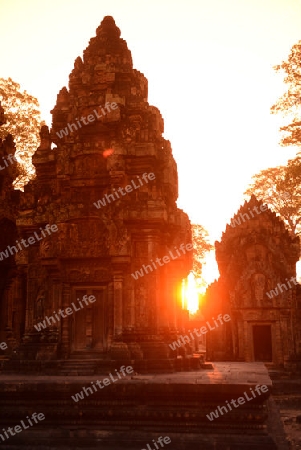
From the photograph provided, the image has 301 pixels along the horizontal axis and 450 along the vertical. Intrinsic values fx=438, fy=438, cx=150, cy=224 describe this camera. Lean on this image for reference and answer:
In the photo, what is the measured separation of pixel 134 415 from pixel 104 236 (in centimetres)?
426

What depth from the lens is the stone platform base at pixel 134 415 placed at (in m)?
5.94

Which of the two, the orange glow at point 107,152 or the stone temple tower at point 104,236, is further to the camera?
the orange glow at point 107,152

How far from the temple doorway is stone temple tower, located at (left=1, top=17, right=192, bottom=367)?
0.9 inches

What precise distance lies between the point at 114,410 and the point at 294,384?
11.2m

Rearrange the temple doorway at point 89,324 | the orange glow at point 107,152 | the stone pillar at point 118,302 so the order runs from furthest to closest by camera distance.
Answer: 1. the orange glow at point 107,152
2. the temple doorway at point 89,324
3. the stone pillar at point 118,302

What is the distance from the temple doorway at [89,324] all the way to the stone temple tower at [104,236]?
0.02m

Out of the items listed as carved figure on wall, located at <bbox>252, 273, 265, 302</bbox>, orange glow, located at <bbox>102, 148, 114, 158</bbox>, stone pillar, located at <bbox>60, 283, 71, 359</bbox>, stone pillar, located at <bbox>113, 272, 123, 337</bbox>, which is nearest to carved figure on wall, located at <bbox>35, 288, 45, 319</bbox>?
stone pillar, located at <bbox>60, 283, 71, 359</bbox>

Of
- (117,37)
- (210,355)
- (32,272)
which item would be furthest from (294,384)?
Answer: (117,37)

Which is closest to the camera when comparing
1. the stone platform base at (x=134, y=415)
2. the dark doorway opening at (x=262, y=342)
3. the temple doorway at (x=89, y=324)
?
the stone platform base at (x=134, y=415)

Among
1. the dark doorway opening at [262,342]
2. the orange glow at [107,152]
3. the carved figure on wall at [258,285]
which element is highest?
the orange glow at [107,152]

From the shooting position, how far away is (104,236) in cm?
967

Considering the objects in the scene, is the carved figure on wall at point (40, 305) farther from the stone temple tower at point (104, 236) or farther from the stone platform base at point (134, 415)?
the stone platform base at point (134, 415)

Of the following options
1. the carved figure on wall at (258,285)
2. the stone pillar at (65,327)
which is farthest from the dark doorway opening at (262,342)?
the stone pillar at (65,327)

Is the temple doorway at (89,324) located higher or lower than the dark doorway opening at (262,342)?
higher
